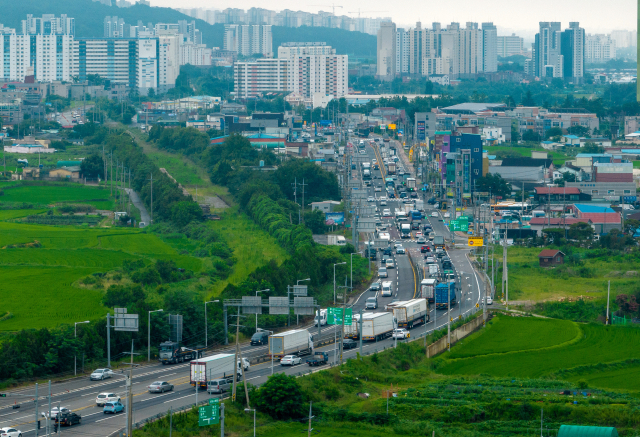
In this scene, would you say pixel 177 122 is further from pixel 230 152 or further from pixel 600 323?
pixel 600 323

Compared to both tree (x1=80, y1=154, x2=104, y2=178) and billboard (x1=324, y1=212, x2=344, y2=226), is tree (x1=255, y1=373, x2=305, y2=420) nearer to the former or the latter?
billboard (x1=324, y1=212, x2=344, y2=226)

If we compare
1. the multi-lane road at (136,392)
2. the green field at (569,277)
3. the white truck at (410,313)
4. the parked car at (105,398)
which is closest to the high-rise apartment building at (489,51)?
the green field at (569,277)

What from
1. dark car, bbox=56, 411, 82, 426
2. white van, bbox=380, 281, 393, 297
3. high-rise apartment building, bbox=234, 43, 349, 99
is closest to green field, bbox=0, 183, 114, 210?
white van, bbox=380, 281, 393, 297

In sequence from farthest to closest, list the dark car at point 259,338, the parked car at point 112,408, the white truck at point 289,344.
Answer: the dark car at point 259,338 < the white truck at point 289,344 < the parked car at point 112,408

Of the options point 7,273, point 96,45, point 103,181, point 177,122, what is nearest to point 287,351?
point 7,273

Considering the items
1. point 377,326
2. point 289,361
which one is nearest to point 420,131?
point 377,326

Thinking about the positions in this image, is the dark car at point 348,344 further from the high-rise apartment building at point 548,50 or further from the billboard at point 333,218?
the high-rise apartment building at point 548,50
